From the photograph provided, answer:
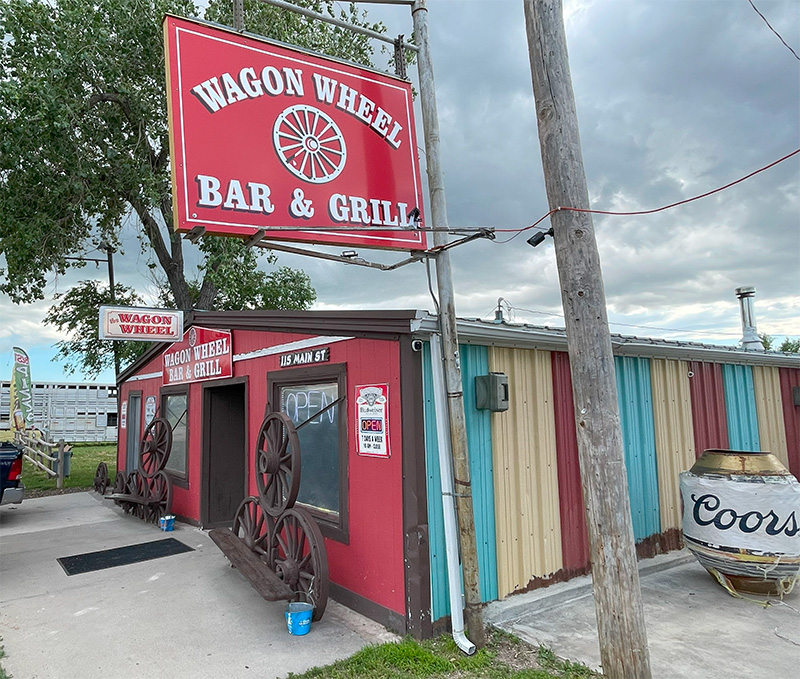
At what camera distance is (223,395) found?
9.12 m

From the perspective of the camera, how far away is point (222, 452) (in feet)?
29.6

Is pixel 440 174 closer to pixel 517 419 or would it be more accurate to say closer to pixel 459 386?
pixel 459 386

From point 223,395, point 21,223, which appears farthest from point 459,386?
point 21,223

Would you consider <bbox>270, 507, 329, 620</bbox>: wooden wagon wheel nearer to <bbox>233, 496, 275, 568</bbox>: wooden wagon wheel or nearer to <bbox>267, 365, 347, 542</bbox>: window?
<bbox>233, 496, 275, 568</bbox>: wooden wagon wheel

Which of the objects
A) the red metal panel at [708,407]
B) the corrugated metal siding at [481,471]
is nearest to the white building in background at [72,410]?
the corrugated metal siding at [481,471]

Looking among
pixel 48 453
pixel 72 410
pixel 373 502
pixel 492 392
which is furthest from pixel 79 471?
pixel 492 392

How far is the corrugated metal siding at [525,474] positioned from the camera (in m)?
5.07

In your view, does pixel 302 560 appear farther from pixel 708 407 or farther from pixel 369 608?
pixel 708 407

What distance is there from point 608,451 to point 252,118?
3379 mm

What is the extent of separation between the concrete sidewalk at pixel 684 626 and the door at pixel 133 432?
9.58 meters

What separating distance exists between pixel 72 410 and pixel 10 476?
74.0 ft

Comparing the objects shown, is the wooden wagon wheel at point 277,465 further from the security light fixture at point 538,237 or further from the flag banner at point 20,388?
the flag banner at point 20,388

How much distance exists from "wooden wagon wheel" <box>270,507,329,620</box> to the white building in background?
27.3 metres

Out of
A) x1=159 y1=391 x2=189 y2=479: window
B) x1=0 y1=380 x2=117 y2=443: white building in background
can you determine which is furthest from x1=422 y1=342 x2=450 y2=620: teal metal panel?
x1=0 y1=380 x2=117 y2=443: white building in background
